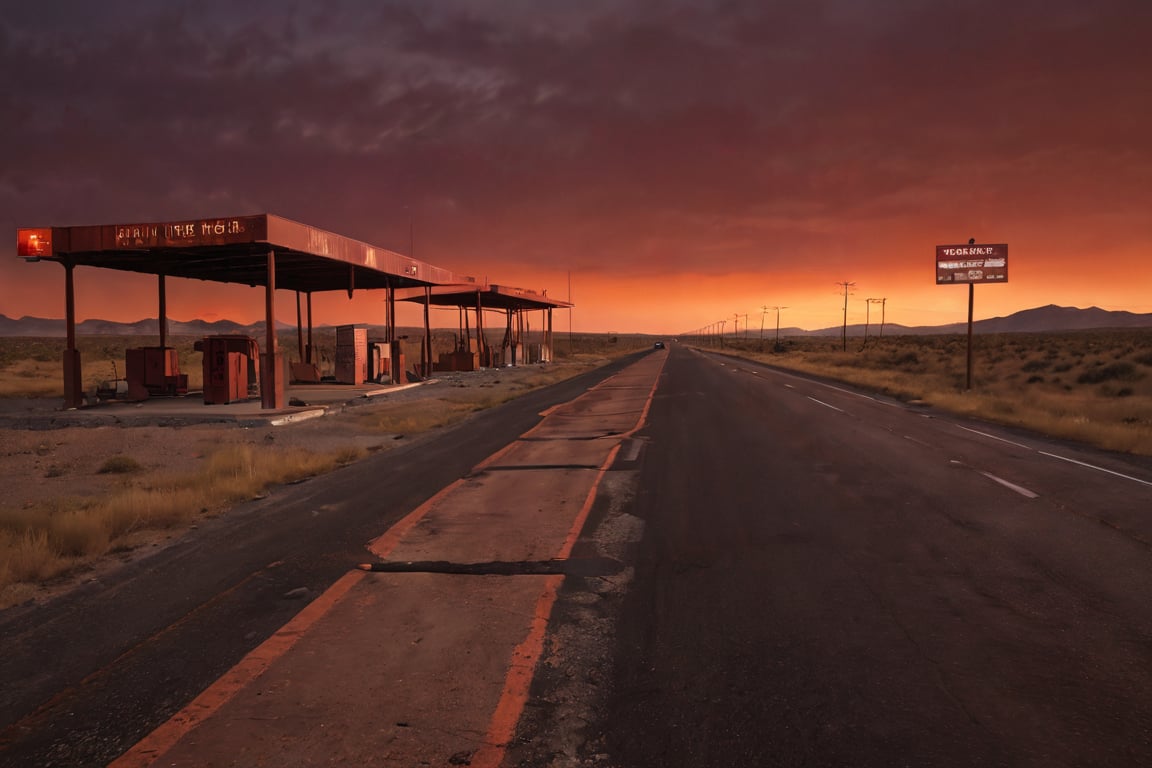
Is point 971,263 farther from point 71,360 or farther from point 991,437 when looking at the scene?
point 71,360

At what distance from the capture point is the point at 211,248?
20766 millimetres

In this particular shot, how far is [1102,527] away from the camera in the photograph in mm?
A: 7383

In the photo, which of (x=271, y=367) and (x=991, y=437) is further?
(x=271, y=367)

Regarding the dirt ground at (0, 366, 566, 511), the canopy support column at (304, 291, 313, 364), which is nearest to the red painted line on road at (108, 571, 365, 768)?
the dirt ground at (0, 366, 566, 511)

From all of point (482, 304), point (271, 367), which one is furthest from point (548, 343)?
point (271, 367)

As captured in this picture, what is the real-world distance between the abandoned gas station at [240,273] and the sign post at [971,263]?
77.7ft

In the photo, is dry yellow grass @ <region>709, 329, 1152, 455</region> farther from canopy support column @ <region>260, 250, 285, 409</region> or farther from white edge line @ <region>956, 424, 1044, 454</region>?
canopy support column @ <region>260, 250, 285, 409</region>

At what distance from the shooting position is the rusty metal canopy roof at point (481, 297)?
3812cm

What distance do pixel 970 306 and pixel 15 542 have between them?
34337 mm

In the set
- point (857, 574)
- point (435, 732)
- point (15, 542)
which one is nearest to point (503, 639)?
point (435, 732)

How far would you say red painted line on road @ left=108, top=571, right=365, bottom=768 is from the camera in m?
3.22

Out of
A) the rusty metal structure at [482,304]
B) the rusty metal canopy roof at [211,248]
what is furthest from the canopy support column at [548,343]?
the rusty metal canopy roof at [211,248]

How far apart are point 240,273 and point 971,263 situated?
32876mm

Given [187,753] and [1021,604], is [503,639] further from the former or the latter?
[1021,604]
